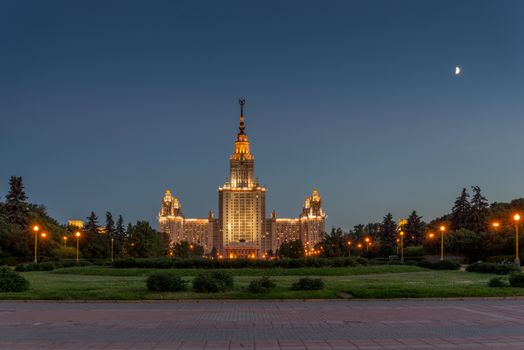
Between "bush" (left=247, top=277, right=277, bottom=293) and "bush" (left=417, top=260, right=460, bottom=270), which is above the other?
"bush" (left=247, top=277, right=277, bottom=293)

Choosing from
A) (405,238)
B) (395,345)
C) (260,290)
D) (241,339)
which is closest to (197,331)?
(241,339)

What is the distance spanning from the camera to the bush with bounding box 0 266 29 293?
25641 mm

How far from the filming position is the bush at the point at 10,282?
25641 mm

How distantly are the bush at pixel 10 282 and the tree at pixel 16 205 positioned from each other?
59.9 metres

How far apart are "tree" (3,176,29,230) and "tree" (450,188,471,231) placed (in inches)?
2709

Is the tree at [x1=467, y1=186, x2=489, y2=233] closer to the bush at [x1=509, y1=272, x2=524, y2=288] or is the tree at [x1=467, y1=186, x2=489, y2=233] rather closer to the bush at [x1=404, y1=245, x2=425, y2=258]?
the bush at [x1=404, y1=245, x2=425, y2=258]

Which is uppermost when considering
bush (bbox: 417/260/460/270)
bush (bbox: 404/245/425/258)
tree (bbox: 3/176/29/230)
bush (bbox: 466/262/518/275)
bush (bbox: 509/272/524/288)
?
tree (bbox: 3/176/29/230)

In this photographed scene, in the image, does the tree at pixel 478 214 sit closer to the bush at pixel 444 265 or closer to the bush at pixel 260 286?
the bush at pixel 444 265

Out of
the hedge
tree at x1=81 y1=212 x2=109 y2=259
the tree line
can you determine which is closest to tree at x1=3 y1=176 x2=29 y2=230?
the tree line

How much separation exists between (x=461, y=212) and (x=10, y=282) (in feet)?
268

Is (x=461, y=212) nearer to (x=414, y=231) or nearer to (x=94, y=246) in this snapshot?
(x=414, y=231)

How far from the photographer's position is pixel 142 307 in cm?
2127

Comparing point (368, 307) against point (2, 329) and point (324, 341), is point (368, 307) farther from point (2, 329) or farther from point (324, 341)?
point (2, 329)

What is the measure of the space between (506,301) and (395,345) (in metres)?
12.7
